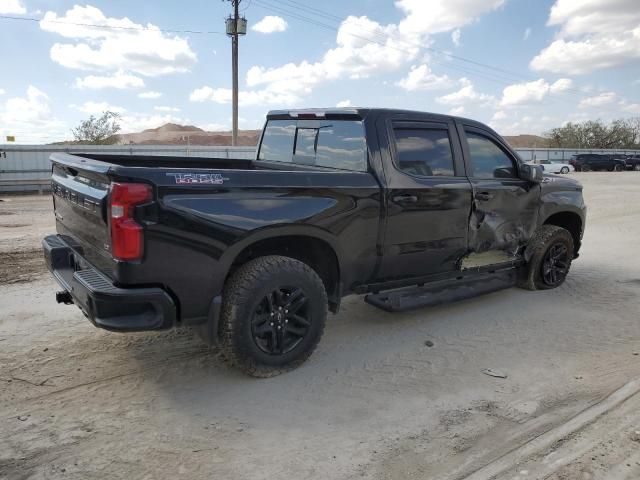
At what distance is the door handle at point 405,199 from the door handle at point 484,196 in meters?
0.84

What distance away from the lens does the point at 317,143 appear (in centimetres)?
487

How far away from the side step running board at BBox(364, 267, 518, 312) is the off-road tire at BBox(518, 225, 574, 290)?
22cm

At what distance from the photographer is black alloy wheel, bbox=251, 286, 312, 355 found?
3838 mm

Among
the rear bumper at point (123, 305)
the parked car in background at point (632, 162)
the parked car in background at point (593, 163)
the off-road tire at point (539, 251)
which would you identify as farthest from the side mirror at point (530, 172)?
the parked car in background at point (632, 162)

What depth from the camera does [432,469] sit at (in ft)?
9.52

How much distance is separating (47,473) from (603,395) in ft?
11.7

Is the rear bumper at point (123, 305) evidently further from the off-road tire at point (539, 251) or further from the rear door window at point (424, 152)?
the off-road tire at point (539, 251)

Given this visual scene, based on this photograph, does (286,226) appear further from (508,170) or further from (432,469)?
(508,170)

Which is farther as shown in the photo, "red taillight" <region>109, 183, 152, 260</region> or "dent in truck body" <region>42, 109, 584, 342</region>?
"dent in truck body" <region>42, 109, 584, 342</region>

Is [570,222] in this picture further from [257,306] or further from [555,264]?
[257,306]

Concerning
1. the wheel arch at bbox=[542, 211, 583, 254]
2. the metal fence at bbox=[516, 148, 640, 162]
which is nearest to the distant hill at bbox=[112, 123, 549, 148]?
the metal fence at bbox=[516, 148, 640, 162]

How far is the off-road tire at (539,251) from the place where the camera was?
19.8 feet

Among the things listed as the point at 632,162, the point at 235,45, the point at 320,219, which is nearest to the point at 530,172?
the point at 320,219

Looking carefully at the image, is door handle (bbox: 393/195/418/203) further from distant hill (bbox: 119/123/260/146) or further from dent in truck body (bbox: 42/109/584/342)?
distant hill (bbox: 119/123/260/146)
